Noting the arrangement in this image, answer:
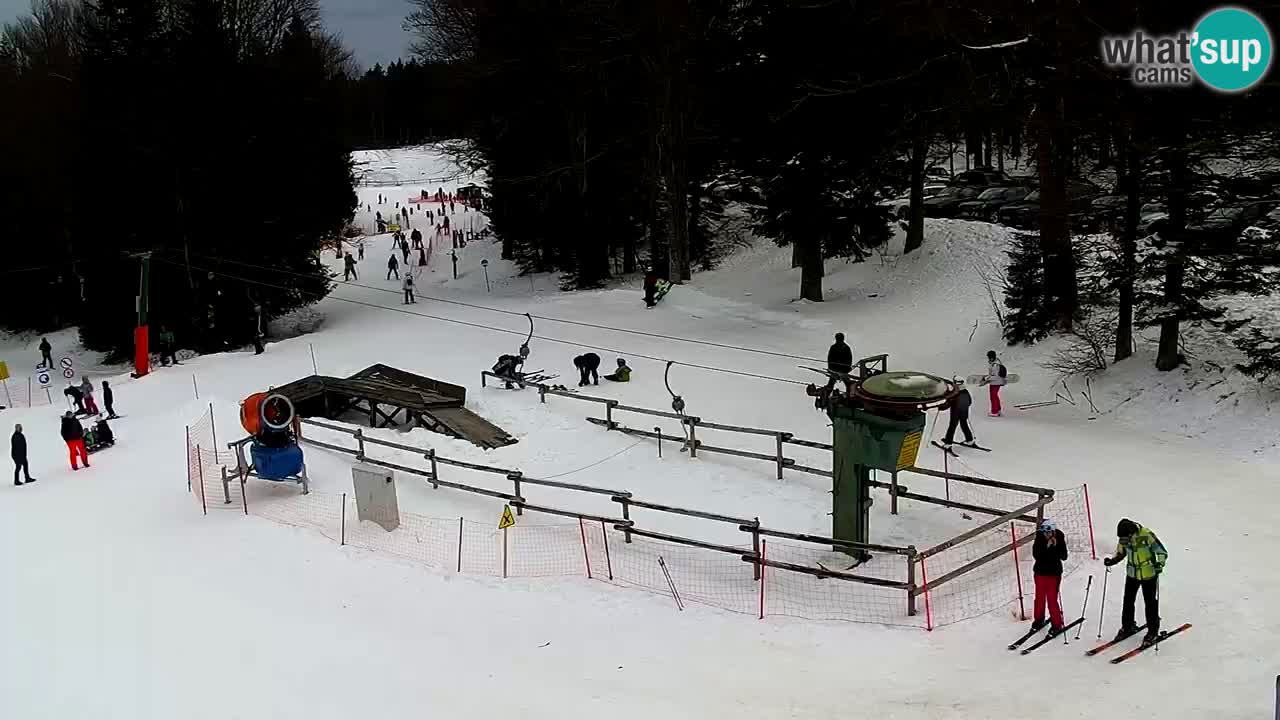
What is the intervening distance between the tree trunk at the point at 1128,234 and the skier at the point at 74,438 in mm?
20117

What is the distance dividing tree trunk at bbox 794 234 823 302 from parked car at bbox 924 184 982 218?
996 cm

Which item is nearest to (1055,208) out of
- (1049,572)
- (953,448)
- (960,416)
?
(960,416)

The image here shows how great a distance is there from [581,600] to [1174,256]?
1293 centimetres

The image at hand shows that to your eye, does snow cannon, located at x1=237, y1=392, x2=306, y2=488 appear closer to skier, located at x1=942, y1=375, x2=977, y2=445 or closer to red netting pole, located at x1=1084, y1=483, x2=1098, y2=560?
skier, located at x1=942, y1=375, x2=977, y2=445

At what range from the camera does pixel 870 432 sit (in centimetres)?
1343

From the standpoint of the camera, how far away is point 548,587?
13.2m

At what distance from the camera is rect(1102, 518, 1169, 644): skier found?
407 inches

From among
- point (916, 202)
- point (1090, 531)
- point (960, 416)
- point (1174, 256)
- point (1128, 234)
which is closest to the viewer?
point (1090, 531)

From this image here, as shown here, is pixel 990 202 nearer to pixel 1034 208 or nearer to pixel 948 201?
pixel 948 201

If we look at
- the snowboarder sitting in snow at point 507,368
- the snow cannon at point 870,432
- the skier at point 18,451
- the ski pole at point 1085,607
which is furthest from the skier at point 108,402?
the ski pole at point 1085,607

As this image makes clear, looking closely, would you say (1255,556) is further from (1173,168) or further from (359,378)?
(359,378)

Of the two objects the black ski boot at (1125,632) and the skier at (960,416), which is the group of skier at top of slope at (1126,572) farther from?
the skier at (960,416)

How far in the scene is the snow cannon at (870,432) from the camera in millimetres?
13227

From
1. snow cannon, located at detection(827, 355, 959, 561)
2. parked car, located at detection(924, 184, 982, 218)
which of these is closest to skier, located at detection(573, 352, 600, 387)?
snow cannon, located at detection(827, 355, 959, 561)
